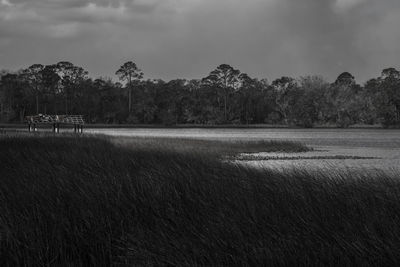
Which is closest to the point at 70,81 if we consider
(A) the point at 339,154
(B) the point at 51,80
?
(B) the point at 51,80

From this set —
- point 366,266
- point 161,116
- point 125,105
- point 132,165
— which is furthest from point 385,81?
point 366,266

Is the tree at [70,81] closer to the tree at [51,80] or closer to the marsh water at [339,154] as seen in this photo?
the tree at [51,80]

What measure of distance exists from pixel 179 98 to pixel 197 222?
99855 mm

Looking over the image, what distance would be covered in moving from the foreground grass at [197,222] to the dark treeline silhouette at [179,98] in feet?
289

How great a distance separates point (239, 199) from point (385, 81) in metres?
93.7

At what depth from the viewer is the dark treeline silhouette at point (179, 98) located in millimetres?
96375

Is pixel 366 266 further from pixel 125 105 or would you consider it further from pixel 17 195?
pixel 125 105

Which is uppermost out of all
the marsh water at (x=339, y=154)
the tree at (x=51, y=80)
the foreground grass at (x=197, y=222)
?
the tree at (x=51, y=80)

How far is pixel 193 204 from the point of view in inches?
306

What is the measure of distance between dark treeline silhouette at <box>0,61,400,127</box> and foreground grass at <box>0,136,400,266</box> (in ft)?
289

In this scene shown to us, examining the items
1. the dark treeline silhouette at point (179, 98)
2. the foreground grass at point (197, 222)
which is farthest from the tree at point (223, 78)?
the foreground grass at point (197, 222)

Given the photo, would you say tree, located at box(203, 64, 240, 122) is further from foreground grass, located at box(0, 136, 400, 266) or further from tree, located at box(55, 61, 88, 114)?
foreground grass, located at box(0, 136, 400, 266)

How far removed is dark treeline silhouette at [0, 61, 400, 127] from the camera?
96375mm

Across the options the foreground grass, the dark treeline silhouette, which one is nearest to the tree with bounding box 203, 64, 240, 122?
the dark treeline silhouette
